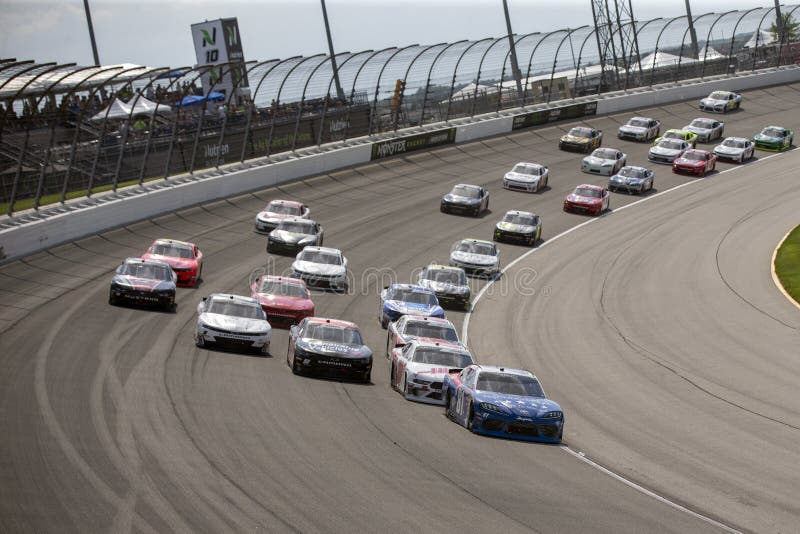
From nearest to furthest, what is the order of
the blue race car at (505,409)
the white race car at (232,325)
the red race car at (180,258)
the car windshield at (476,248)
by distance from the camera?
the blue race car at (505,409)
the white race car at (232,325)
the red race car at (180,258)
the car windshield at (476,248)

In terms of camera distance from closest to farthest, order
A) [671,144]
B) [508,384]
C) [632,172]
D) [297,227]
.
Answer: [508,384] → [297,227] → [632,172] → [671,144]

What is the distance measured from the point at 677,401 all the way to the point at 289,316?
9.30 metres

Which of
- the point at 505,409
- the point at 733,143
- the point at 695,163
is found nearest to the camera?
the point at 505,409

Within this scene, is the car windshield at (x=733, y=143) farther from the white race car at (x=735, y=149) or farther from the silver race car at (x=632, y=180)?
the silver race car at (x=632, y=180)

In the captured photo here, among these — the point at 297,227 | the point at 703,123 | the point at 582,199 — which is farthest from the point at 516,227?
the point at 703,123

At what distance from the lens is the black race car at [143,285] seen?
27125mm

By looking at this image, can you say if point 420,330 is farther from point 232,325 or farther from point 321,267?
point 321,267

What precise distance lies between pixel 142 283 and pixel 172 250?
418 centimetres

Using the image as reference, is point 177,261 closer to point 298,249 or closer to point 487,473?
point 298,249

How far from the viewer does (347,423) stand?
1881cm

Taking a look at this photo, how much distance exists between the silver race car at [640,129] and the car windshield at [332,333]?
3789 cm

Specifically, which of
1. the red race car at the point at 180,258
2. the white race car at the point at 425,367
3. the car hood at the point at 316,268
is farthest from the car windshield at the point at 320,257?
the white race car at the point at 425,367

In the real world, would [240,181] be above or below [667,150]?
above

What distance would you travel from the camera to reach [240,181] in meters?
43.7
